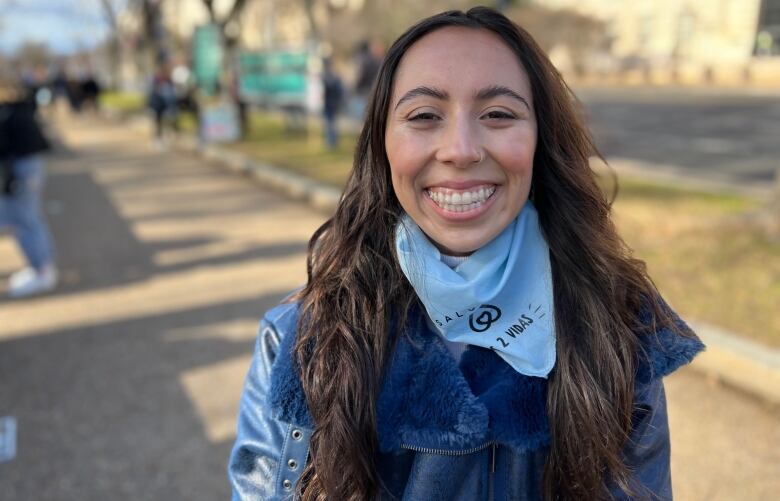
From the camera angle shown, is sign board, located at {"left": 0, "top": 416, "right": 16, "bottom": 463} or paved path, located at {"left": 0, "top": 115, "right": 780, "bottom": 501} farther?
sign board, located at {"left": 0, "top": 416, "right": 16, "bottom": 463}

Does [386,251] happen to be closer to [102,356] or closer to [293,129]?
[102,356]

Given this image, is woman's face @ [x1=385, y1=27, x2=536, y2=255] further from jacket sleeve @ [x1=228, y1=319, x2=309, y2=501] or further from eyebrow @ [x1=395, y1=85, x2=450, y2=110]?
jacket sleeve @ [x1=228, y1=319, x2=309, y2=501]

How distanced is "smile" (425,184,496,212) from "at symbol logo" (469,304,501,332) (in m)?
0.23

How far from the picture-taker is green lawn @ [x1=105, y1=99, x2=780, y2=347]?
4.61 metres

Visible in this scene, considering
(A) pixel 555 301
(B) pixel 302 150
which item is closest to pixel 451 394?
(A) pixel 555 301

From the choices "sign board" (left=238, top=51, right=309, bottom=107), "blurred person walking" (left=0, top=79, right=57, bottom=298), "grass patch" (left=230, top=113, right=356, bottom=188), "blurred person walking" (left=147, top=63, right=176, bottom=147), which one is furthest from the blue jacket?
"blurred person walking" (left=147, top=63, right=176, bottom=147)

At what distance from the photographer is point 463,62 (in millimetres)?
1452

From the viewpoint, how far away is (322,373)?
58.8 inches

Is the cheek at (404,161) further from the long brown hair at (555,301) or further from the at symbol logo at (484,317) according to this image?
the at symbol logo at (484,317)

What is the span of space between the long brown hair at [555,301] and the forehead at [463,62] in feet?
0.07

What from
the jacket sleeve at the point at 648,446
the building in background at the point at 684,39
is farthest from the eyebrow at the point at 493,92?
the building in background at the point at 684,39

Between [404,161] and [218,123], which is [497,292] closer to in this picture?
[404,161]

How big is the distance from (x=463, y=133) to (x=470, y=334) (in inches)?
17.2

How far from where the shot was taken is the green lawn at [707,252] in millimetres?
4609
